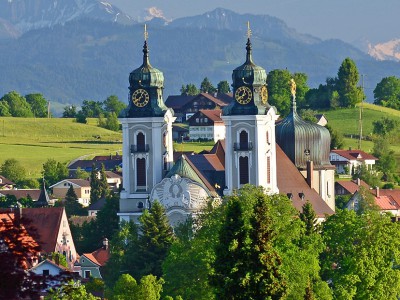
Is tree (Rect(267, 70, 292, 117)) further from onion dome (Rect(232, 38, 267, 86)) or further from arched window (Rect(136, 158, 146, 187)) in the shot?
arched window (Rect(136, 158, 146, 187))

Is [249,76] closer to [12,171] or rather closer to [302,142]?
[302,142]

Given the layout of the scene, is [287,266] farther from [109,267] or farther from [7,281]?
[7,281]

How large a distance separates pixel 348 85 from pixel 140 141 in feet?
306

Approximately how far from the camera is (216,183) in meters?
98.6

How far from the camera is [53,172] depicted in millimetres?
158250

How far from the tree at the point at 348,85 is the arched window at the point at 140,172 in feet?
297

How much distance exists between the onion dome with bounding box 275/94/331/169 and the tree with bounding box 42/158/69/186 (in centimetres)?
4941

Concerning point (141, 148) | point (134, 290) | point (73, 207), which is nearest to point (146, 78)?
point (141, 148)

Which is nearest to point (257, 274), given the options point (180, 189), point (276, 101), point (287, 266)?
point (287, 266)

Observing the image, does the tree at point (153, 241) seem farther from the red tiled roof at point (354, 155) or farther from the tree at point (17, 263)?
the red tiled roof at point (354, 155)

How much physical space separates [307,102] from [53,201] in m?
64.0

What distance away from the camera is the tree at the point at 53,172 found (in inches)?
6186

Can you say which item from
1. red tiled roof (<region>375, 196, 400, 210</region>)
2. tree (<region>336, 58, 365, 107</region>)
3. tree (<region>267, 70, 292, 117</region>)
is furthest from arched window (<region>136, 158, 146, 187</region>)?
tree (<region>336, 58, 365, 107</region>)

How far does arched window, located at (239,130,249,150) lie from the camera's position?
9806 centimetres
